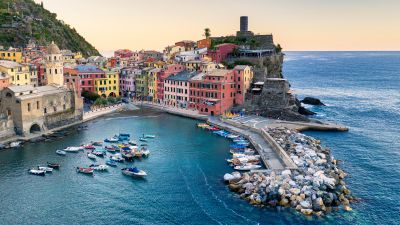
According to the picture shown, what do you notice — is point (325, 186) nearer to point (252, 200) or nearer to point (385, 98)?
point (252, 200)

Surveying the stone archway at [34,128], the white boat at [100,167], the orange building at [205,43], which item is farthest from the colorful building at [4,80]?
the orange building at [205,43]

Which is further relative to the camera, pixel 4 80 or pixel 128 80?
pixel 128 80

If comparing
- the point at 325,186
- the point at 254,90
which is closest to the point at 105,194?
the point at 325,186

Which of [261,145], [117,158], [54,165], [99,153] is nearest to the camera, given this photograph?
[54,165]

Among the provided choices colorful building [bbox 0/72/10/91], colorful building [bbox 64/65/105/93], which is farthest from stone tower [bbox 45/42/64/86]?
colorful building [bbox 64/65/105/93]

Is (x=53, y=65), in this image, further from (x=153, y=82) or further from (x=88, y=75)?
(x=153, y=82)

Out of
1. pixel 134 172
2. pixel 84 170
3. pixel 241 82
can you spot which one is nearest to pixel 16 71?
pixel 84 170
